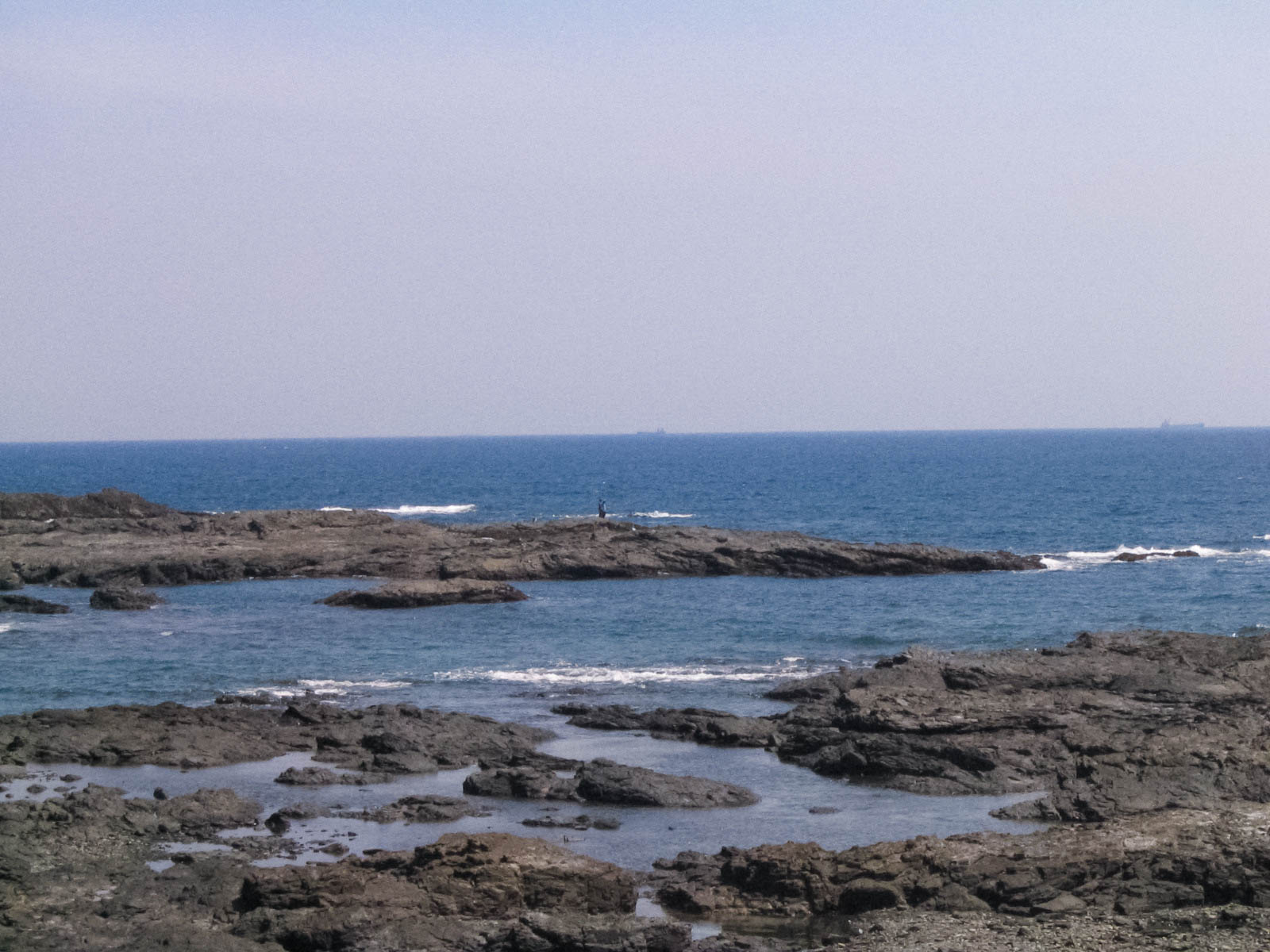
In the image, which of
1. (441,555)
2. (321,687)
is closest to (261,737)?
(321,687)

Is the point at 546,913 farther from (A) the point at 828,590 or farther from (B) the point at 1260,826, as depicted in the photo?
(A) the point at 828,590

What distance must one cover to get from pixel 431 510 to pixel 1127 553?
2302 inches

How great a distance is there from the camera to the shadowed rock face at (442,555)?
65.0 m

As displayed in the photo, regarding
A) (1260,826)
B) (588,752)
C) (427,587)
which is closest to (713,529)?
(427,587)

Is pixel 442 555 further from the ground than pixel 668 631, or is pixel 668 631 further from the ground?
pixel 442 555

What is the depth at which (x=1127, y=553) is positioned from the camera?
7331cm

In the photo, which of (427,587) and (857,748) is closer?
(857,748)

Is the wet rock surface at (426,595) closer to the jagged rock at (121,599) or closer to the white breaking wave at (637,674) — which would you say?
the jagged rock at (121,599)

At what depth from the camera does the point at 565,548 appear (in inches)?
2660

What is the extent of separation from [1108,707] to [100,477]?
16779 centimetres

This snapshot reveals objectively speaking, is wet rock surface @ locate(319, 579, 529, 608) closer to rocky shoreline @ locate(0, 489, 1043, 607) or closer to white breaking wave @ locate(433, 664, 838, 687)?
rocky shoreline @ locate(0, 489, 1043, 607)

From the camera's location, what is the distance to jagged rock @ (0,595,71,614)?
54.3 m

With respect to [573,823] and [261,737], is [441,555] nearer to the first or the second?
[261,737]

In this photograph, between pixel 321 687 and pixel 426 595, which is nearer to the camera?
pixel 321 687
